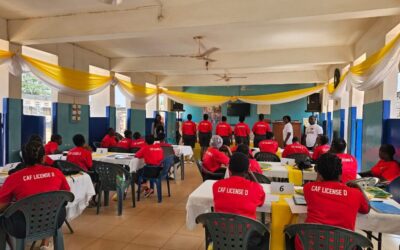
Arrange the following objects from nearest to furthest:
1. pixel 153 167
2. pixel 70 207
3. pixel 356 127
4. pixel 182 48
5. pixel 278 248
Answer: pixel 278 248 → pixel 70 207 → pixel 153 167 → pixel 356 127 → pixel 182 48

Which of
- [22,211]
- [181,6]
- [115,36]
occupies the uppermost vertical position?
[181,6]

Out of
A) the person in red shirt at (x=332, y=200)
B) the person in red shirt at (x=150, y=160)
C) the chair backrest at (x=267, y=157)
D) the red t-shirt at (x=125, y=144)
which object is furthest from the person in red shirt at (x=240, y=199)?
the red t-shirt at (x=125, y=144)

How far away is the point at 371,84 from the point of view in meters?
4.59

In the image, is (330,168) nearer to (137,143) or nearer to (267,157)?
(267,157)

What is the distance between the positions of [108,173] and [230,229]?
9.41 ft

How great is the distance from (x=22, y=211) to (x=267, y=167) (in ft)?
9.83

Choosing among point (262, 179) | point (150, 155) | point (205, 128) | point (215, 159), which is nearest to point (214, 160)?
point (215, 159)

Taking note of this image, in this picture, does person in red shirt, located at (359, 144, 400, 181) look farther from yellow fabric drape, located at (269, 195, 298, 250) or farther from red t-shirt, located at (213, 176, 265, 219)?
red t-shirt, located at (213, 176, 265, 219)

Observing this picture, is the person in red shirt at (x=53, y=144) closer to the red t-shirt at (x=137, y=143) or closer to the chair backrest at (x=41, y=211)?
the red t-shirt at (x=137, y=143)

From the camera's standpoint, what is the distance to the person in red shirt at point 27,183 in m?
2.34

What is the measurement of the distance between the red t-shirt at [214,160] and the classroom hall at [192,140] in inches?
1.2

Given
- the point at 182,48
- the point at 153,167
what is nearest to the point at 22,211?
the point at 153,167

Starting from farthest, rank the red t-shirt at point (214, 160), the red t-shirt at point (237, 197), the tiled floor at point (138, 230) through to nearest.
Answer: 1. the red t-shirt at point (214, 160)
2. the tiled floor at point (138, 230)
3. the red t-shirt at point (237, 197)

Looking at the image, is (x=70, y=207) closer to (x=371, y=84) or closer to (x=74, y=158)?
(x=74, y=158)
